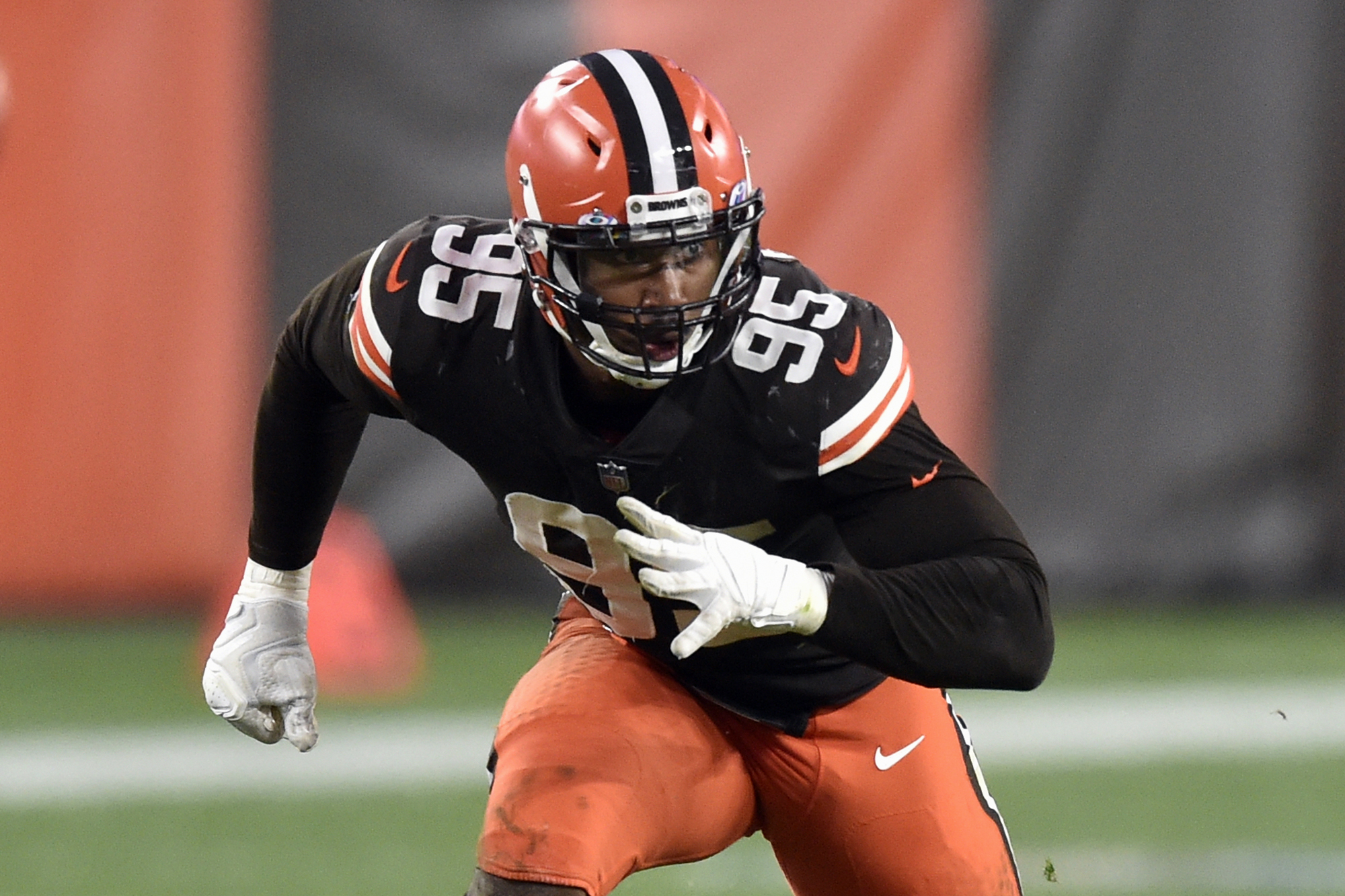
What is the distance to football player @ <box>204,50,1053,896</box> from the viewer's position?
2.46m

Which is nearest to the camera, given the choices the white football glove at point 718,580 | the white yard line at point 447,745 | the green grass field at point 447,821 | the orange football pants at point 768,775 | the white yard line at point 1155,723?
the white football glove at point 718,580

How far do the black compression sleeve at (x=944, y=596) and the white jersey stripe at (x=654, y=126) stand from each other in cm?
50

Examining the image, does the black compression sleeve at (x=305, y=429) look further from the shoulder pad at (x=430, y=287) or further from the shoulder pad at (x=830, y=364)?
the shoulder pad at (x=830, y=364)

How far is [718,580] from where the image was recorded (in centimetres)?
230

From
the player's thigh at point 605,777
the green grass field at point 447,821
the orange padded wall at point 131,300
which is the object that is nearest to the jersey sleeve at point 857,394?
the player's thigh at point 605,777

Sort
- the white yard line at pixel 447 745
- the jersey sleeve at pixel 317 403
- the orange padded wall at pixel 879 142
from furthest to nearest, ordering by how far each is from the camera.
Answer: the orange padded wall at pixel 879 142 → the white yard line at pixel 447 745 → the jersey sleeve at pixel 317 403

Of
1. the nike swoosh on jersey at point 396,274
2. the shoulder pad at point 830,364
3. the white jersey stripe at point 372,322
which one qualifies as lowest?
the white jersey stripe at point 372,322

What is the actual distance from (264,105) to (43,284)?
2.97ft

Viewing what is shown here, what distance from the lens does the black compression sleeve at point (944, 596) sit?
7.86ft

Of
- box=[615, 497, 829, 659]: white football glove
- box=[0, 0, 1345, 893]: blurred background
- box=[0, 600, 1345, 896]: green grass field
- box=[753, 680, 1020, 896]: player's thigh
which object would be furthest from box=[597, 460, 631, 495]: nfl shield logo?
box=[0, 0, 1345, 893]: blurred background

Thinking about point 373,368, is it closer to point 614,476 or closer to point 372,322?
point 372,322

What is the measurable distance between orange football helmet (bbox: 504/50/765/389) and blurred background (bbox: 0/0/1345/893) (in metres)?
3.58

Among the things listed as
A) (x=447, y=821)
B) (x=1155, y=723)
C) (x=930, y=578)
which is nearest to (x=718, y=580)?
(x=930, y=578)

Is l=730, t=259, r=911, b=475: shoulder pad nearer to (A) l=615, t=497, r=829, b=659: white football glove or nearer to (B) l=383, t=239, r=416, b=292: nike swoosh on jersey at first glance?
(A) l=615, t=497, r=829, b=659: white football glove
